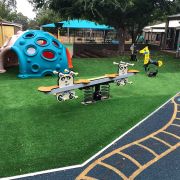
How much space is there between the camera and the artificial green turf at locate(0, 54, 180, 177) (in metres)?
6.16

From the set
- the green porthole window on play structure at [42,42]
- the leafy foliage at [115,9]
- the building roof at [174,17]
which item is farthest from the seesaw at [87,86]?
the building roof at [174,17]

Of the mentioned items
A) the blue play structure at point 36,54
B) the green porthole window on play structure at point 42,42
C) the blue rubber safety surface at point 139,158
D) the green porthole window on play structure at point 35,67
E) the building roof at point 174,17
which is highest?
the building roof at point 174,17

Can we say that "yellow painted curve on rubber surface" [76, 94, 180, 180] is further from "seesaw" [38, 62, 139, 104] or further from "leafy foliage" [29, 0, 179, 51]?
"leafy foliage" [29, 0, 179, 51]

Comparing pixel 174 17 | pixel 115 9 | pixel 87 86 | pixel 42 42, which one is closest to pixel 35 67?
pixel 42 42

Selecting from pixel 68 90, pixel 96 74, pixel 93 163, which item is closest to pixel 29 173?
pixel 93 163

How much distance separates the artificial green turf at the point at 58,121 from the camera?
6.16 m

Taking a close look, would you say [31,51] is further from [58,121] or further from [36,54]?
[58,121]

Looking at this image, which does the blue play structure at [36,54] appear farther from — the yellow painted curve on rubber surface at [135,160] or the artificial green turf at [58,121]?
A: the yellow painted curve on rubber surface at [135,160]

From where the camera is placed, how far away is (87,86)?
965cm

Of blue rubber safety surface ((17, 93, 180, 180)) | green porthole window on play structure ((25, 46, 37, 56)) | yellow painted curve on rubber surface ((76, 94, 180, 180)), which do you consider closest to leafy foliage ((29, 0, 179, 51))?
green porthole window on play structure ((25, 46, 37, 56))

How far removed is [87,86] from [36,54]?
5758mm

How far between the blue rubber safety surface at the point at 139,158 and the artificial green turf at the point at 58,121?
0.32m

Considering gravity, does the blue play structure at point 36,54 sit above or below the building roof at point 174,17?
below

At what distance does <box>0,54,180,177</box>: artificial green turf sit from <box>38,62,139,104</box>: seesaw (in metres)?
0.43
